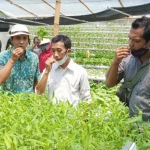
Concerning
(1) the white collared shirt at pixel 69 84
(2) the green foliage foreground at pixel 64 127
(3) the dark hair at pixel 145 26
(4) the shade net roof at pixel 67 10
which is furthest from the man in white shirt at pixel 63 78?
(4) the shade net roof at pixel 67 10

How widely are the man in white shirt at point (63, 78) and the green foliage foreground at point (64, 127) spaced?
17.3 inches

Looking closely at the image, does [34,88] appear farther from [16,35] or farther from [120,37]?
[120,37]

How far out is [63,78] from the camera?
3.25m

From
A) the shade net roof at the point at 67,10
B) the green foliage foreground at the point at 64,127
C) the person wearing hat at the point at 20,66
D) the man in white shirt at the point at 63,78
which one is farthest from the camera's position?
the shade net roof at the point at 67,10

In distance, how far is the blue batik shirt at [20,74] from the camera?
3.32 m

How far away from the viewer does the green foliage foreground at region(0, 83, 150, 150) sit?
5.80 ft

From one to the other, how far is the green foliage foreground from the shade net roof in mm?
5856

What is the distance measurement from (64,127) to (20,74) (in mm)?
1365

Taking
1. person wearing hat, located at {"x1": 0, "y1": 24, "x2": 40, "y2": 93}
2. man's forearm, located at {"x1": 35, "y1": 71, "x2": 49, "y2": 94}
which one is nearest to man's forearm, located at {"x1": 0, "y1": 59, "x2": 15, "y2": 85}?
person wearing hat, located at {"x1": 0, "y1": 24, "x2": 40, "y2": 93}

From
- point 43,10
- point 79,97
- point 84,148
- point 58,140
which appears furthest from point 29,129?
point 43,10

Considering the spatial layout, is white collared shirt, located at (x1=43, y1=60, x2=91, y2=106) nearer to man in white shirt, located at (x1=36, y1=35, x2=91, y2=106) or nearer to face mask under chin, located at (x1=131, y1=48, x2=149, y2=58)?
man in white shirt, located at (x1=36, y1=35, x2=91, y2=106)

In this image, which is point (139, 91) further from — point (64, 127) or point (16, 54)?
point (16, 54)

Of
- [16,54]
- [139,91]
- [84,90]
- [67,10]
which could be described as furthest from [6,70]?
[67,10]

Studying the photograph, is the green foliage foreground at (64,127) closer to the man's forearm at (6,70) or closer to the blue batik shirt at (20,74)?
the man's forearm at (6,70)
